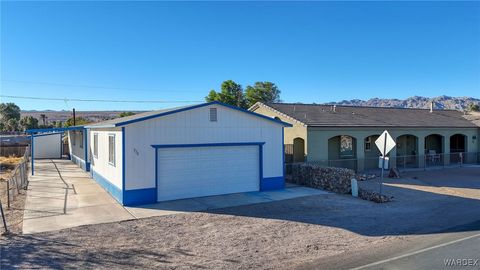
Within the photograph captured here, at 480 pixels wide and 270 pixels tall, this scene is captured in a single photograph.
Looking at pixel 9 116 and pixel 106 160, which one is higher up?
pixel 9 116

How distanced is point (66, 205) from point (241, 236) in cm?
721

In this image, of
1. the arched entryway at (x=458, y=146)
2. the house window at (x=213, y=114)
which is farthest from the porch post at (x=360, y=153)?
the house window at (x=213, y=114)

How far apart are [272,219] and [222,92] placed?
43.1m

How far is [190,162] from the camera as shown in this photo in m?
14.7

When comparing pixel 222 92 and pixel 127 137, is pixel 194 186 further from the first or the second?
pixel 222 92

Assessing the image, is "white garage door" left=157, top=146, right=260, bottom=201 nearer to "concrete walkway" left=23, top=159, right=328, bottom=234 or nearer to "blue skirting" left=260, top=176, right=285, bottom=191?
"blue skirting" left=260, top=176, right=285, bottom=191

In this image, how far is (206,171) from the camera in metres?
15.0

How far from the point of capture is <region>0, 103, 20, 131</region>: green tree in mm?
85125

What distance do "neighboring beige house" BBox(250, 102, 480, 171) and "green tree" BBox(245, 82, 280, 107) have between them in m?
27.4

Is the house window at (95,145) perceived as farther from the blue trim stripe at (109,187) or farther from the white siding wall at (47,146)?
the white siding wall at (47,146)

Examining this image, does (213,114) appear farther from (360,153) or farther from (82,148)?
(82,148)

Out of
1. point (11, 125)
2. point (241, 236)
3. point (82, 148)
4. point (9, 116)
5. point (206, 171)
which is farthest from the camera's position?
point (9, 116)

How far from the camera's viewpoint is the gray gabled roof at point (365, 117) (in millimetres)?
24016

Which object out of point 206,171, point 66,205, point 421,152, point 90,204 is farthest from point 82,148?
point 421,152
